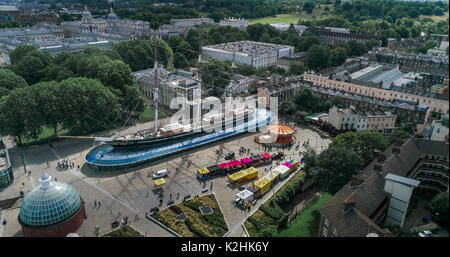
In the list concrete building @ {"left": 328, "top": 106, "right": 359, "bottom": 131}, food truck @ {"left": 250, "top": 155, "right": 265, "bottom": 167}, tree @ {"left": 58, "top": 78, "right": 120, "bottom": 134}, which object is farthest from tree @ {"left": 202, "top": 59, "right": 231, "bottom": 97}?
food truck @ {"left": 250, "top": 155, "right": 265, "bottom": 167}

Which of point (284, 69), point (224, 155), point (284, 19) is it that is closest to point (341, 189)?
point (224, 155)

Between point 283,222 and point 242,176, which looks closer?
point 283,222

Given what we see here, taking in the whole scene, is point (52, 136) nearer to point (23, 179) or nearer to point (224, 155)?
point (23, 179)

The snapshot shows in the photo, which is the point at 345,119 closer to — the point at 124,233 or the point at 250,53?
the point at 124,233

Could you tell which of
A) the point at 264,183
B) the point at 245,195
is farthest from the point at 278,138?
the point at 245,195

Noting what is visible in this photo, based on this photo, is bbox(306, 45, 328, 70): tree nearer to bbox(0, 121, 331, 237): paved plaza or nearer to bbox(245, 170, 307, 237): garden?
bbox(0, 121, 331, 237): paved plaza

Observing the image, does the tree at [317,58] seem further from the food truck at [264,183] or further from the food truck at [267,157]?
the food truck at [264,183]
